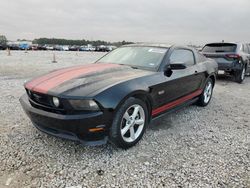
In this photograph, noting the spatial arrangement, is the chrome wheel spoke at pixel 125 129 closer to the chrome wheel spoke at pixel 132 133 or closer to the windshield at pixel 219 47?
the chrome wheel spoke at pixel 132 133

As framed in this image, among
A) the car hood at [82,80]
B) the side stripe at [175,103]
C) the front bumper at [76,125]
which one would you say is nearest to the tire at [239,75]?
the side stripe at [175,103]

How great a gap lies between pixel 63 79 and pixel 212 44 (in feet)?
25.7

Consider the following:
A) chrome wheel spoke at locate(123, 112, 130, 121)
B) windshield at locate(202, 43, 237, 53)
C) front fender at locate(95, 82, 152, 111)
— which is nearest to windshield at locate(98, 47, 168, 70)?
front fender at locate(95, 82, 152, 111)

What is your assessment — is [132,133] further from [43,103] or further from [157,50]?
[157,50]

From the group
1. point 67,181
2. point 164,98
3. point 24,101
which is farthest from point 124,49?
point 67,181

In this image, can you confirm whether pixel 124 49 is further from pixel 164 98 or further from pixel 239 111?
pixel 239 111

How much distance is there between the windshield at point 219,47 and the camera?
9023 millimetres

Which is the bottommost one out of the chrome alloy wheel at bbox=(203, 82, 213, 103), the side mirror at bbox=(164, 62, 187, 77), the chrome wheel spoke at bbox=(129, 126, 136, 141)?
the chrome wheel spoke at bbox=(129, 126, 136, 141)

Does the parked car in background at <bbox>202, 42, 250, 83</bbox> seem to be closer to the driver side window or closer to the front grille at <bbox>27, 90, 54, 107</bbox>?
the driver side window

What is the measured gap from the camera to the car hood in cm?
284

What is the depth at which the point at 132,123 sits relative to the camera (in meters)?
3.29

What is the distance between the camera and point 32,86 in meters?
3.20

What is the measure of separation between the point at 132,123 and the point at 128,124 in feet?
0.21

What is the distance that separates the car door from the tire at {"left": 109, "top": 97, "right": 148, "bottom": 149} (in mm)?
482
